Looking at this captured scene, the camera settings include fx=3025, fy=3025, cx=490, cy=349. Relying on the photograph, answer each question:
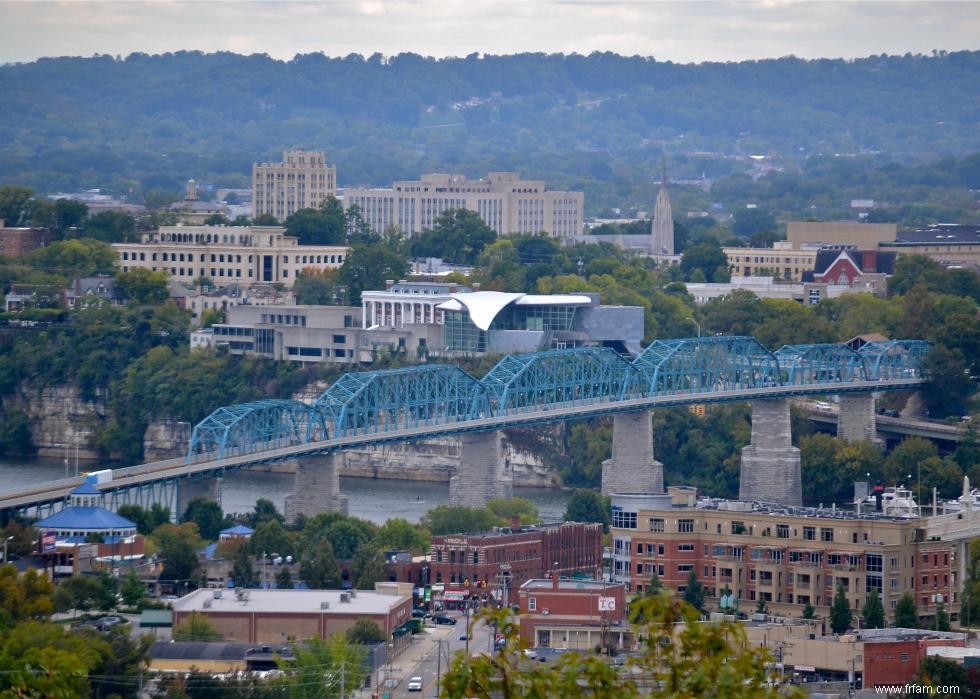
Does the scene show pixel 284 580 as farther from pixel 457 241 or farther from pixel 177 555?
pixel 457 241

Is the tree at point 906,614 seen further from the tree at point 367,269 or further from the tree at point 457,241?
the tree at point 457,241

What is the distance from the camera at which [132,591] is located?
41.1m

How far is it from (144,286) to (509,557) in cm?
4350

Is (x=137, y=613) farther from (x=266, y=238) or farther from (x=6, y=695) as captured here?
(x=266, y=238)

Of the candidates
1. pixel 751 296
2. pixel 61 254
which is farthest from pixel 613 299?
pixel 61 254

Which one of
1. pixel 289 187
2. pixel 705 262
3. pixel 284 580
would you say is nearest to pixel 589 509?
pixel 284 580

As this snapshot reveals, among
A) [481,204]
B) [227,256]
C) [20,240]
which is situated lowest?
[227,256]

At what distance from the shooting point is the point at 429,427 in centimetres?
6194

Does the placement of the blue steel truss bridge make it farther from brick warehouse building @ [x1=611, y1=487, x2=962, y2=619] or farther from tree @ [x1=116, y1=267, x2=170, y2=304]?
tree @ [x1=116, y1=267, x2=170, y2=304]

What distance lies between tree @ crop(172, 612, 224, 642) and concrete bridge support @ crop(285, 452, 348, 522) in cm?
1670

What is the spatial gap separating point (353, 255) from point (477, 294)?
13.2 metres

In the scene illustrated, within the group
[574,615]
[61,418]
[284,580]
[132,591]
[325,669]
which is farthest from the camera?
[61,418]

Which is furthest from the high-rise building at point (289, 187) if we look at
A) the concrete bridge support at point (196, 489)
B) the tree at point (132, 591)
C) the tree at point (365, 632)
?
the tree at point (365, 632)

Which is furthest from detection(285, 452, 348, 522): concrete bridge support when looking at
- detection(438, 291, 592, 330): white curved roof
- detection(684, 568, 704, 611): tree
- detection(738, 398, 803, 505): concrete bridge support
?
detection(438, 291, 592, 330): white curved roof
